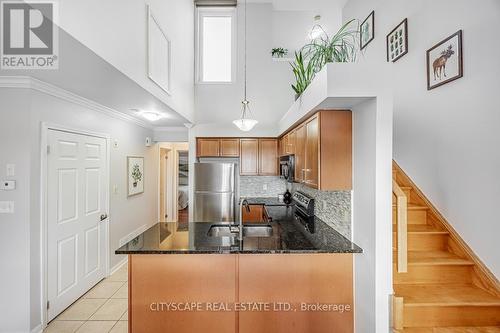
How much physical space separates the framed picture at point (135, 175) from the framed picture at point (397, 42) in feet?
14.5

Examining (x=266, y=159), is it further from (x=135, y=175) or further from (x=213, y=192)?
(x=135, y=175)

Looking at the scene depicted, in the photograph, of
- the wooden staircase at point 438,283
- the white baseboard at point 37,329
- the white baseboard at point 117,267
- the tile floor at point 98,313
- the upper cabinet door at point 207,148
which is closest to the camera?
the wooden staircase at point 438,283

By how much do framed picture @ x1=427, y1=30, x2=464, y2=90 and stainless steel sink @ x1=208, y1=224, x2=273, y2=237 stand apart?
8.07 ft

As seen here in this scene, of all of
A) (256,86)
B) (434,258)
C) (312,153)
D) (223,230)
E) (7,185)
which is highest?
(256,86)

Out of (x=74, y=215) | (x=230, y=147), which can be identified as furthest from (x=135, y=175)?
(x=230, y=147)

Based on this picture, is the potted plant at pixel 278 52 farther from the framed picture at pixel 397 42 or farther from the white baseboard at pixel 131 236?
the white baseboard at pixel 131 236

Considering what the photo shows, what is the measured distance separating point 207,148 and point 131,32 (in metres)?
2.77

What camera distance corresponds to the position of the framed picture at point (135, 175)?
166 inches

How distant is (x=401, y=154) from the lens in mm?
3277

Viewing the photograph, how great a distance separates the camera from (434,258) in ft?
7.74

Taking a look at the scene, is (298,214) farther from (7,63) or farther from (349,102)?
(7,63)

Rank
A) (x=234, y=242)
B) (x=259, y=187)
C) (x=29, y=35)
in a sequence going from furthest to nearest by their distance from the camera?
(x=259, y=187) → (x=234, y=242) → (x=29, y=35)

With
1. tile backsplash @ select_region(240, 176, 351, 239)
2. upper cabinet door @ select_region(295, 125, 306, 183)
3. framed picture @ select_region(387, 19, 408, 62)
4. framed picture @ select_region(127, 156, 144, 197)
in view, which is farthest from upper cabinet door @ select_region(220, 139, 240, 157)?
framed picture @ select_region(387, 19, 408, 62)

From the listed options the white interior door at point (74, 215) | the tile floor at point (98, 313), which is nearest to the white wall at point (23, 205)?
the white interior door at point (74, 215)
